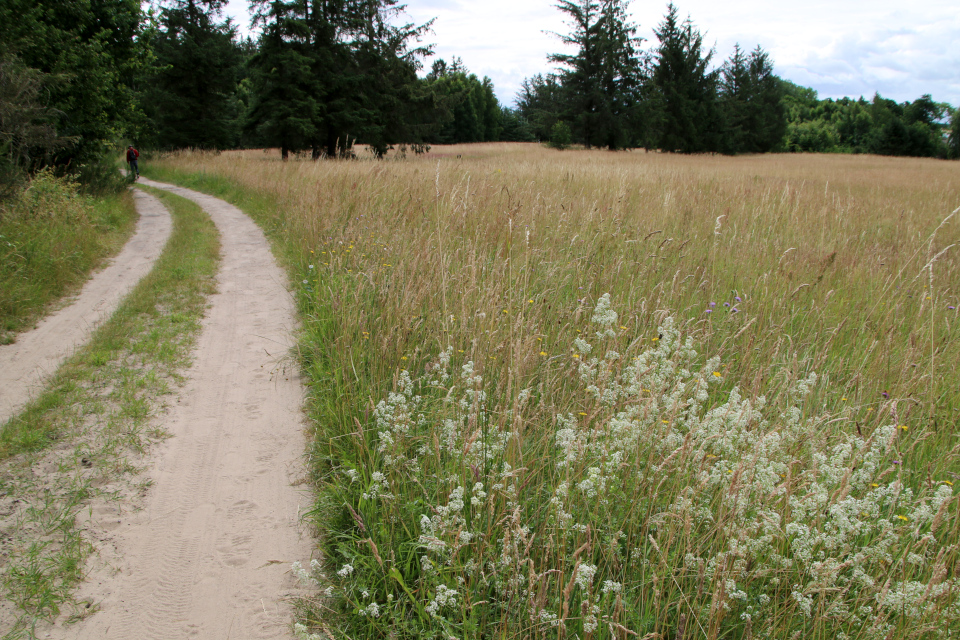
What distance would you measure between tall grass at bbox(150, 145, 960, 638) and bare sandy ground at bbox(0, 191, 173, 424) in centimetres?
223

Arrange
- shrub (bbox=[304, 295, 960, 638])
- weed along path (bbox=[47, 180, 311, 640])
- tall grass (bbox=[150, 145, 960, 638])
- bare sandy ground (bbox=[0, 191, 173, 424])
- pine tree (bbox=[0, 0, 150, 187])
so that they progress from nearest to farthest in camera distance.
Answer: shrub (bbox=[304, 295, 960, 638]), tall grass (bbox=[150, 145, 960, 638]), weed along path (bbox=[47, 180, 311, 640]), bare sandy ground (bbox=[0, 191, 173, 424]), pine tree (bbox=[0, 0, 150, 187])

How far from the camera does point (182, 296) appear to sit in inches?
278

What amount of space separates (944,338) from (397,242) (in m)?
5.13

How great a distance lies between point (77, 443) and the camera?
3699 millimetres

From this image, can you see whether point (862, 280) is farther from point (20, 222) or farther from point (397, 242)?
point (20, 222)

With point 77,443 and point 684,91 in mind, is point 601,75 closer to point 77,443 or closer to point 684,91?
point 684,91

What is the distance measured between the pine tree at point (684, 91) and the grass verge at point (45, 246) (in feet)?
130

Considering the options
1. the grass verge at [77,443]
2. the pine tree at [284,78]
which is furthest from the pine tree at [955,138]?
the grass verge at [77,443]

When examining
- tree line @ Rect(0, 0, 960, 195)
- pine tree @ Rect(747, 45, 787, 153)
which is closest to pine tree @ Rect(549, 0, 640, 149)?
tree line @ Rect(0, 0, 960, 195)

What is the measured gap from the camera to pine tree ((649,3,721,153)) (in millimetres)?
42062

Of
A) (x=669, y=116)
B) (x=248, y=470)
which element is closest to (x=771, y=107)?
(x=669, y=116)

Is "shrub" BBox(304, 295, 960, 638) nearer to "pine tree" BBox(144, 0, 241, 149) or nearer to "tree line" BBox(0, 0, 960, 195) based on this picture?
"tree line" BBox(0, 0, 960, 195)

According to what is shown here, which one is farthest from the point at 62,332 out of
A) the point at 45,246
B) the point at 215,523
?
the point at 215,523

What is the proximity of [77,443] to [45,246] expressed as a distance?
584cm
